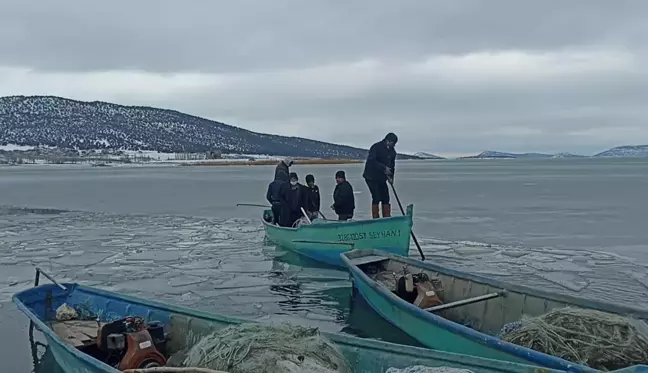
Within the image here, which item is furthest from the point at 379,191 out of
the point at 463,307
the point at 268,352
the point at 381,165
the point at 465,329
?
the point at 268,352

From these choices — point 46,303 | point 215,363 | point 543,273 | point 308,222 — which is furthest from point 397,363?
point 308,222

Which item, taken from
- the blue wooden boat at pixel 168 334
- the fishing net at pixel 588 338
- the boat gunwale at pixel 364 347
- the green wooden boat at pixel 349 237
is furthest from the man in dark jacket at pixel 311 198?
the fishing net at pixel 588 338

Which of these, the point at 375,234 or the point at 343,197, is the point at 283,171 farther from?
the point at 375,234

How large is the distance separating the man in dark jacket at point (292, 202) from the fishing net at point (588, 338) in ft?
27.1

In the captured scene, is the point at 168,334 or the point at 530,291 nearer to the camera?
the point at 168,334

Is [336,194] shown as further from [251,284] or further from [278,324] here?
[278,324]

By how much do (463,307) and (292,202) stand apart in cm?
660

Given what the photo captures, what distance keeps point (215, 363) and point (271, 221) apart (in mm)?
11632

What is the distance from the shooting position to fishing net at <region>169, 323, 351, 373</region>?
4262 mm

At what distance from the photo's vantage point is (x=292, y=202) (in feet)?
44.9

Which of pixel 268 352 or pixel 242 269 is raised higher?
pixel 268 352

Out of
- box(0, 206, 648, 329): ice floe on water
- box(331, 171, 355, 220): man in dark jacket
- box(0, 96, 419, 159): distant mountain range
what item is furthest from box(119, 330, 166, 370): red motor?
box(0, 96, 419, 159): distant mountain range

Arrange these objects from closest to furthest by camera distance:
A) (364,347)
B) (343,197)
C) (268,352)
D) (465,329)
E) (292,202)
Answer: (268,352), (364,347), (465,329), (343,197), (292,202)

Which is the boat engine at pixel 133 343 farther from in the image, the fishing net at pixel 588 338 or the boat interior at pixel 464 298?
the fishing net at pixel 588 338
